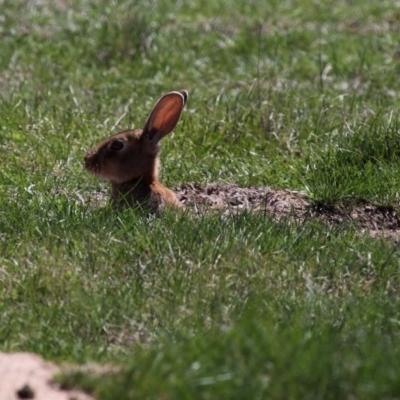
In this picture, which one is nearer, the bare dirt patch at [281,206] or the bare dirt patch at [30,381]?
the bare dirt patch at [30,381]

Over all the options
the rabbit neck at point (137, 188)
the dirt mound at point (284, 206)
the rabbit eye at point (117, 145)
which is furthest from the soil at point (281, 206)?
the rabbit eye at point (117, 145)

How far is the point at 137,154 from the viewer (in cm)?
757

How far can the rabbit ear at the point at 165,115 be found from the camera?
754 centimetres

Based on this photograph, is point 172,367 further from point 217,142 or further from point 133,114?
point 133,114

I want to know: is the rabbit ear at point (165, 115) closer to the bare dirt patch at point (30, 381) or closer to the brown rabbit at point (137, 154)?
the brown rabbit at point (137, 154)

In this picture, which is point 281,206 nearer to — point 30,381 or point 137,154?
point 137,154

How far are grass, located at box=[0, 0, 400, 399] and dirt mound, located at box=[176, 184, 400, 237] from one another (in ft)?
0.30

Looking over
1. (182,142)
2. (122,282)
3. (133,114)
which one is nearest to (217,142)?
(182,142)

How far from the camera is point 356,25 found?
12.2 m

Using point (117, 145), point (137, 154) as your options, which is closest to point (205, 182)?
point (137, 154)

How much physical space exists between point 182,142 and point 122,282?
9.33ft

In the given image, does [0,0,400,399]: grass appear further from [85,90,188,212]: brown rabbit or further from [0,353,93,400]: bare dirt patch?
[85,90,188,212]: brown rabbit

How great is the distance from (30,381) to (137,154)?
3.23 meters

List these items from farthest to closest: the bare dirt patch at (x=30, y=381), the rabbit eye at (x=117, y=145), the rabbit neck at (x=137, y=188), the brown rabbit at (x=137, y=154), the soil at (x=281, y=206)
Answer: the rabbit eye at (x=117, y=145), the brown rabbit at (x=137, y=154), the rabbit neck at (x=137, y=188), the soil at (x=281, y=206), the bare dirt patch at (x=30, y=381)
